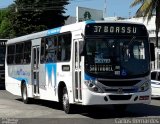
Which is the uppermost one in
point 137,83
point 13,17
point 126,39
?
point 13,17

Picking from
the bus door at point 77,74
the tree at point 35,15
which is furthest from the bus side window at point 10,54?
the tree at point 35,15

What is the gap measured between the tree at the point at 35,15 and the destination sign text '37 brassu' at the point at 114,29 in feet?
127

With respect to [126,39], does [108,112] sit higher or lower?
lower

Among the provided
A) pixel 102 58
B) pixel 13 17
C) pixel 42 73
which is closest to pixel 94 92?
pixel 102 58

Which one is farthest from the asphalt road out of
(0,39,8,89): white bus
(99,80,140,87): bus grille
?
(0,39,8,89): white bus

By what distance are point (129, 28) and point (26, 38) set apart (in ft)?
24.1

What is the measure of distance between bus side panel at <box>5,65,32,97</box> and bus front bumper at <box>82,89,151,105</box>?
658 cm

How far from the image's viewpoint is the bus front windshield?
49.4 ft

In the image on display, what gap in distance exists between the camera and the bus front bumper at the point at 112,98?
48.7ft

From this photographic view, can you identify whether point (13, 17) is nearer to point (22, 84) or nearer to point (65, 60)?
point (22, 84)

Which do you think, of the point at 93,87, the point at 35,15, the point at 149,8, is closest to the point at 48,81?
the point at 93,87

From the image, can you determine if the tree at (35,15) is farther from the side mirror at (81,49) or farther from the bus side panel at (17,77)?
the side mirror at (81,49)

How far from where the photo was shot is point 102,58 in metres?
15.1

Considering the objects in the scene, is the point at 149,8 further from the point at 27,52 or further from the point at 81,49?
the point at 81,49
